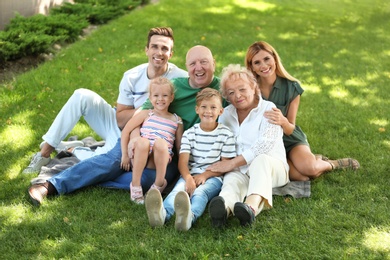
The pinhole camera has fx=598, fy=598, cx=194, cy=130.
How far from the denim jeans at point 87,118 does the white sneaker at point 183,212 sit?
1.70 metres

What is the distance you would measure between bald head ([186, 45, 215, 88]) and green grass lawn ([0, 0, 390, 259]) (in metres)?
1.21

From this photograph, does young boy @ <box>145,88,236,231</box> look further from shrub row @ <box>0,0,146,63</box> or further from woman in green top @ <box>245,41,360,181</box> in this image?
shrub row @ <box>0,0,146,63</box>

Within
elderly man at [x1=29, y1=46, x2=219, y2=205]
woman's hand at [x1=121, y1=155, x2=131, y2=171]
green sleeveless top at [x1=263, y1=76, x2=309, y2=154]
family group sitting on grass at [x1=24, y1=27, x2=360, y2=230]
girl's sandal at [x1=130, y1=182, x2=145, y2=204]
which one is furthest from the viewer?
green sleeveless top at [x1=263, y1=76, x2=309, y2=154]

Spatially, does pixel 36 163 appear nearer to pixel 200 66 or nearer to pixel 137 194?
pixel 137 194

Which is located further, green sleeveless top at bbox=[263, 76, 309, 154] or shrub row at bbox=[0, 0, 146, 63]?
shrub row at bbox=[0, 0, 146, 63]

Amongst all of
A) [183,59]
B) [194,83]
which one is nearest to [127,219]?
[194,83]

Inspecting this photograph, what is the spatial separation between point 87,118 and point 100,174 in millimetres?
821

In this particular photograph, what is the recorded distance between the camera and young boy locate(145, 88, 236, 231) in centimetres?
488

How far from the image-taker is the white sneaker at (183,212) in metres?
4.31

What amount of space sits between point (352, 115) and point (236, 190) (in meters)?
3.27

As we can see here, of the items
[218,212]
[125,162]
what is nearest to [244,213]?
[218,212]

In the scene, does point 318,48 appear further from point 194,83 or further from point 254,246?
point 254,246

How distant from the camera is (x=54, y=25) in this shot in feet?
34.7

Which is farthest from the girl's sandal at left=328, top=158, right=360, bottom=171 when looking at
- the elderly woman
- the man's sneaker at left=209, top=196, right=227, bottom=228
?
the man's sneaker at left=209, top=196, right=227, bottom=228
